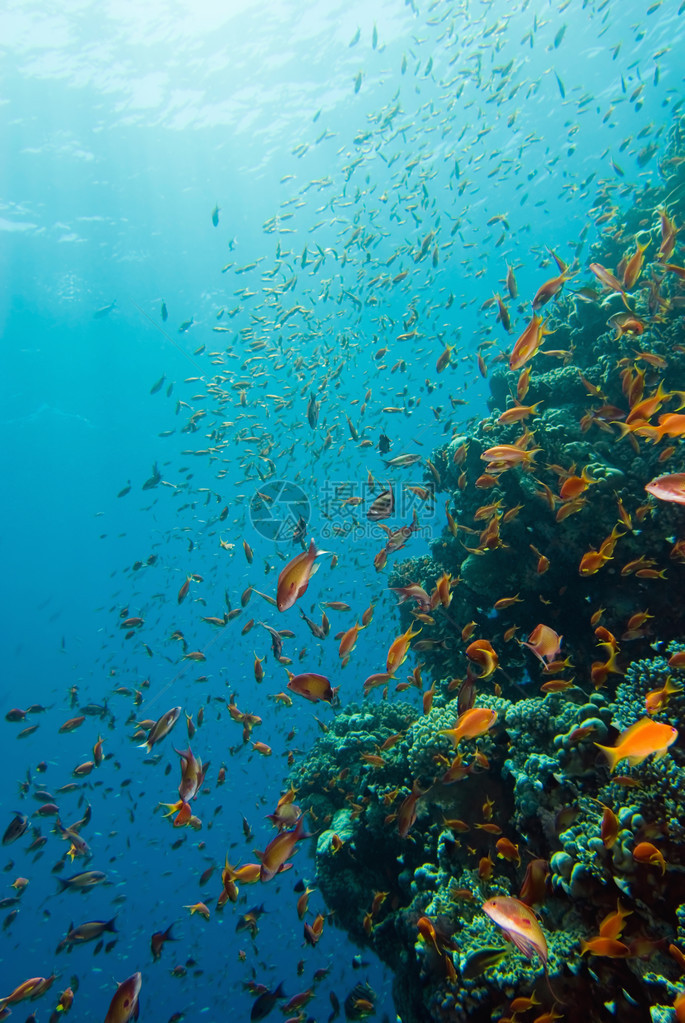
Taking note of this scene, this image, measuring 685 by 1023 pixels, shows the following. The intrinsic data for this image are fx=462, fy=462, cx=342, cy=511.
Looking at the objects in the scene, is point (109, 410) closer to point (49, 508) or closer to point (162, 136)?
point (49, 508)

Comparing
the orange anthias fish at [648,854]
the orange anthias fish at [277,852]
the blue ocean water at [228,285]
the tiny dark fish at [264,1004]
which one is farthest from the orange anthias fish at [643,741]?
the tiny dark fish at [264,1004]

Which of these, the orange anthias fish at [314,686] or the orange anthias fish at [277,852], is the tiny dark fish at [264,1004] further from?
the orange anthias fish at [314,686]

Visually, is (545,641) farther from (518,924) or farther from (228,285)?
(228,285)

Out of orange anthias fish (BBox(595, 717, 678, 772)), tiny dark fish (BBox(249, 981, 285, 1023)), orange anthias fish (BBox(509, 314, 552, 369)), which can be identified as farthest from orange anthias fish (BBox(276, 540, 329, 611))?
tiny dark fish (BBox(249, 981, 285, 1023))

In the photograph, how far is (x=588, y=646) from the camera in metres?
6.96

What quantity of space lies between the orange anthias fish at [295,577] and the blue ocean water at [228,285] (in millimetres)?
5402

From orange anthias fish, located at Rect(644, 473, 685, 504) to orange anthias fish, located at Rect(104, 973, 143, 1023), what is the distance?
4.89m

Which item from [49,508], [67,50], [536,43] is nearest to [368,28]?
[536,43]

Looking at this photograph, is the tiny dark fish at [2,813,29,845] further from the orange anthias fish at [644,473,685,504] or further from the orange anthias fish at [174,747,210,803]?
the orange anthias fish at [644,473,685,504]

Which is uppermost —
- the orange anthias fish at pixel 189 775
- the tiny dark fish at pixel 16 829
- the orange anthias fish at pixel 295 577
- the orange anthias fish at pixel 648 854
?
the orange anthias fish at pixel 295 577

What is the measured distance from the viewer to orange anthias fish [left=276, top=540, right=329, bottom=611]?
302 cm

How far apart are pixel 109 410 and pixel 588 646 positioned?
4672 cm

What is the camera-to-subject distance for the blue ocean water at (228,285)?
49.5 feet

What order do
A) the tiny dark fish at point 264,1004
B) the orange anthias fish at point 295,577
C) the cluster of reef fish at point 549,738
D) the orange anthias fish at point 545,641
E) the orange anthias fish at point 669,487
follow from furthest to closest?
the tiny dark fish at point 264,1004 → the orange anthias fish at point 545,641 → the cluster of reef fish at point 549,738 → the orange anthias fish at point 669,487 → the orange anthias fish at point 295,577
